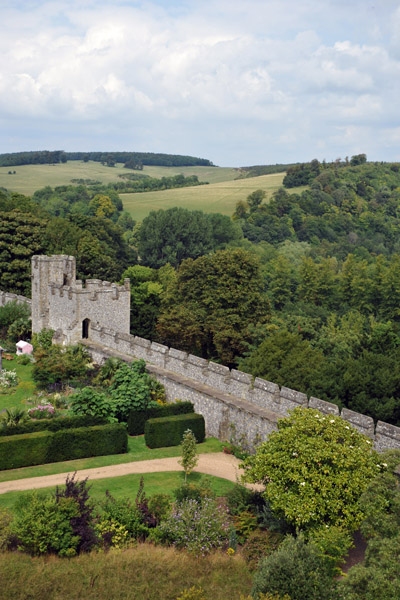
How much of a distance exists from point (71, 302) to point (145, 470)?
42.9 ft

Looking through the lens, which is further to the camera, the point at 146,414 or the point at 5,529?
the point at 146,414

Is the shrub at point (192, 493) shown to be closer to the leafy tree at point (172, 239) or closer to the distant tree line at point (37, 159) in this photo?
the leafy tree at point (172, 239)

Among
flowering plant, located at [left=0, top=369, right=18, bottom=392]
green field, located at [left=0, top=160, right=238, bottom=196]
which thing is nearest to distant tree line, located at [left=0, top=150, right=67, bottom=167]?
green field, located at [left=0, top=160, right=238, bottom=196]

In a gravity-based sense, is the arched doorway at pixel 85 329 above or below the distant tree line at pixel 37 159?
below

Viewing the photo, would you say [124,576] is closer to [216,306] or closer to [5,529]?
[5,529]

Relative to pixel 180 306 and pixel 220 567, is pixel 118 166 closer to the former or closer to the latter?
pixel 180 306

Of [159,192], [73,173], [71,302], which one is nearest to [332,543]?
[71,302]

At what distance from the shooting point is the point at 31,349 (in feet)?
111

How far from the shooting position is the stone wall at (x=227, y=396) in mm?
18716

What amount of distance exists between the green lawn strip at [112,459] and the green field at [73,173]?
110539 millimetres

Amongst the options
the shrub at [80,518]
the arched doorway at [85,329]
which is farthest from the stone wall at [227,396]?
the shrub at [80,518]

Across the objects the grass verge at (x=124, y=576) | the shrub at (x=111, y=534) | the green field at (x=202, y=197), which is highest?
the green field at (x=202, y=197)

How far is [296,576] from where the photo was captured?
1323 cm

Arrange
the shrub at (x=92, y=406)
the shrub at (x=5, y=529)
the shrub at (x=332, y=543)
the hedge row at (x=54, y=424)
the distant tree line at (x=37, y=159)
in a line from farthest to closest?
the distant tree line at (x=37, y=159), the shrub at (x=92, y=406), the hedge row at (x=54, y=424), the shrub at (x=5, y=529), the shrub at (x=332, y=543)
